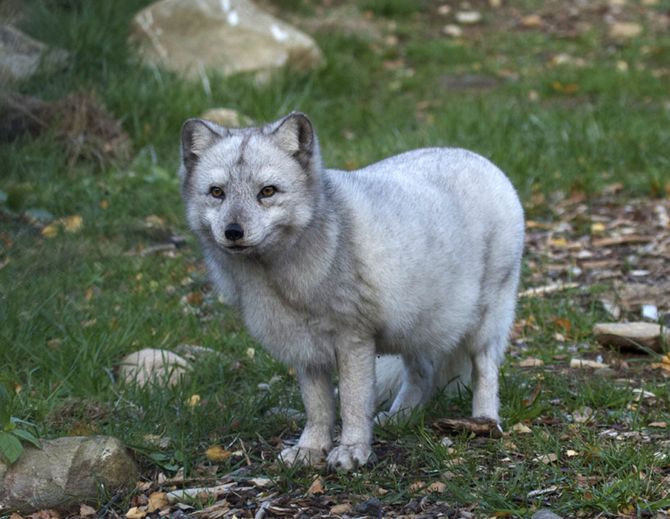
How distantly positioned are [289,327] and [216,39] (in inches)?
260

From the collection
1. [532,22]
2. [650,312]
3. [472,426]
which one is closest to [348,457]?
[472,426]

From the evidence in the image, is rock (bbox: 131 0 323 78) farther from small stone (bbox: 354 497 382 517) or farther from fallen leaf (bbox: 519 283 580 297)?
small stone (bbox: 354 497 382 517)

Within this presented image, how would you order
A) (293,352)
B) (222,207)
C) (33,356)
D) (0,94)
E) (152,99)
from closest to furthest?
(0,94)
(222,207)
(293,352)
(33,356)
(152,99)

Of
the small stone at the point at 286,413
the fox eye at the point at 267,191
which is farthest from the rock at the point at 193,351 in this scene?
the fox eye at the point at 267,191

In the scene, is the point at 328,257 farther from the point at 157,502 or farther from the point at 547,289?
the point at 547,289

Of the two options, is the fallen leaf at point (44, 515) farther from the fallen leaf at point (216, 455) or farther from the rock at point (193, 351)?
the rock at point (193, 351)

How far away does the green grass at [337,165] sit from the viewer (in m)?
4.06

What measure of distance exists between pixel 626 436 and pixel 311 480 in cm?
126

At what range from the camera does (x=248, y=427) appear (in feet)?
15.3

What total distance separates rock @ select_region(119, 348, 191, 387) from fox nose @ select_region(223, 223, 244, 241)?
137 cm

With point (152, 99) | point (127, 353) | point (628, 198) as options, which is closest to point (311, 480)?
point (127, 353)

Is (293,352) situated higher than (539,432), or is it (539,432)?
(293,352)

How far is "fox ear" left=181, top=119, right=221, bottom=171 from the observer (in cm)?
414

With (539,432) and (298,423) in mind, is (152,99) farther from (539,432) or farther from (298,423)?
(539,432)
